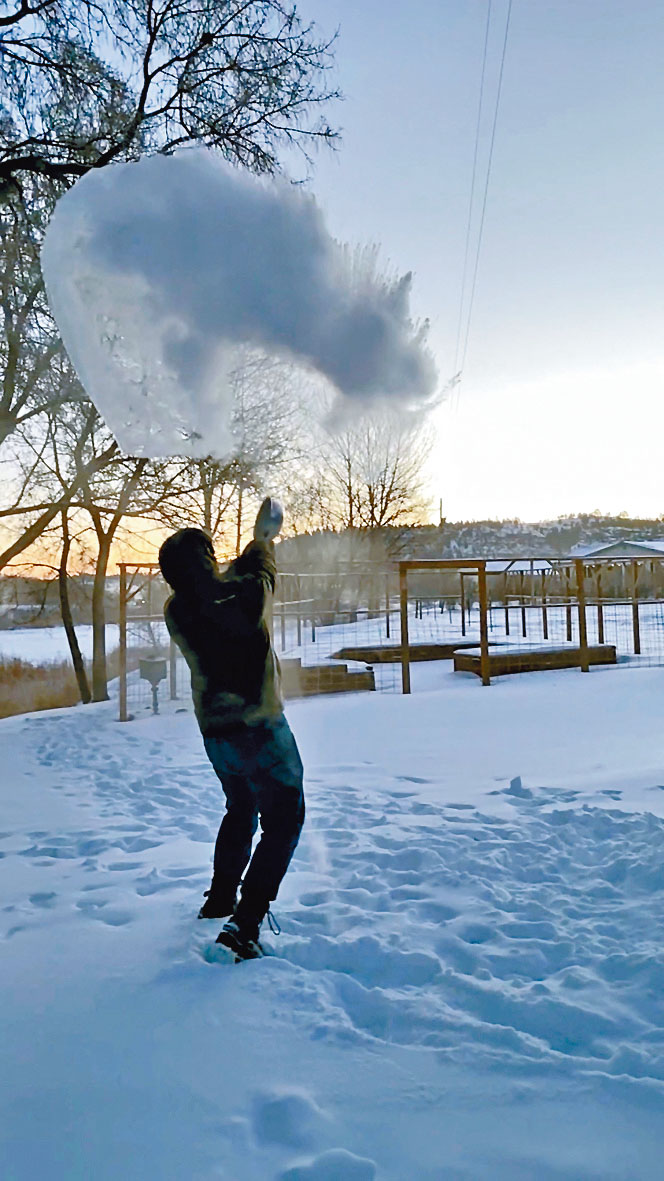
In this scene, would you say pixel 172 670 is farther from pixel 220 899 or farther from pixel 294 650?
pixel 220 899

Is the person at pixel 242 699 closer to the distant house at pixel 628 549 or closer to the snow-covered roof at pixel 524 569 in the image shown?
the snow-covered roof at pixel 524 569

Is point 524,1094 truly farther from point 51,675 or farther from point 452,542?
point 452,542

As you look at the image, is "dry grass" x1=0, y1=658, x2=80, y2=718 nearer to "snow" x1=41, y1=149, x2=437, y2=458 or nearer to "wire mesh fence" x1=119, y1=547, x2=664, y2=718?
"wire mesh fence" x1=119, y1=547, x2=664, y2=718

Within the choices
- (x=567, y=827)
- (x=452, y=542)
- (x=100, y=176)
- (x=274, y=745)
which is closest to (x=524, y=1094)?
(x=274, y=745)

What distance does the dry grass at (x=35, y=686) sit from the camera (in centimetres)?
1869

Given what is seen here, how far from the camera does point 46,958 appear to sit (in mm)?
2674

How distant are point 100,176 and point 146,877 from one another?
10.7 feet

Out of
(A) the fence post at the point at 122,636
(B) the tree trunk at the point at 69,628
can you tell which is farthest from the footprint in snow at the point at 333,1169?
(B) the tree trunk at the point at 69,628

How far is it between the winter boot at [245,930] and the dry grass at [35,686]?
54.1 feet

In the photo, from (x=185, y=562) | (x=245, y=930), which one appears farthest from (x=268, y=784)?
(x=185, y=562)

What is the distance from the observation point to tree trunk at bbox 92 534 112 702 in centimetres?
1783

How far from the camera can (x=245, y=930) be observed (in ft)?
8.61

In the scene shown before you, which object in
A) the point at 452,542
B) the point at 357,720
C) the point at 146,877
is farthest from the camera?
the point at 452,542

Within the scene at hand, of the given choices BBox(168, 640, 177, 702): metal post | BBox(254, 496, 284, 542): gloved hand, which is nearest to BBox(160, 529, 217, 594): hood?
BBox(254, 496, 284, 542): gloved hand
